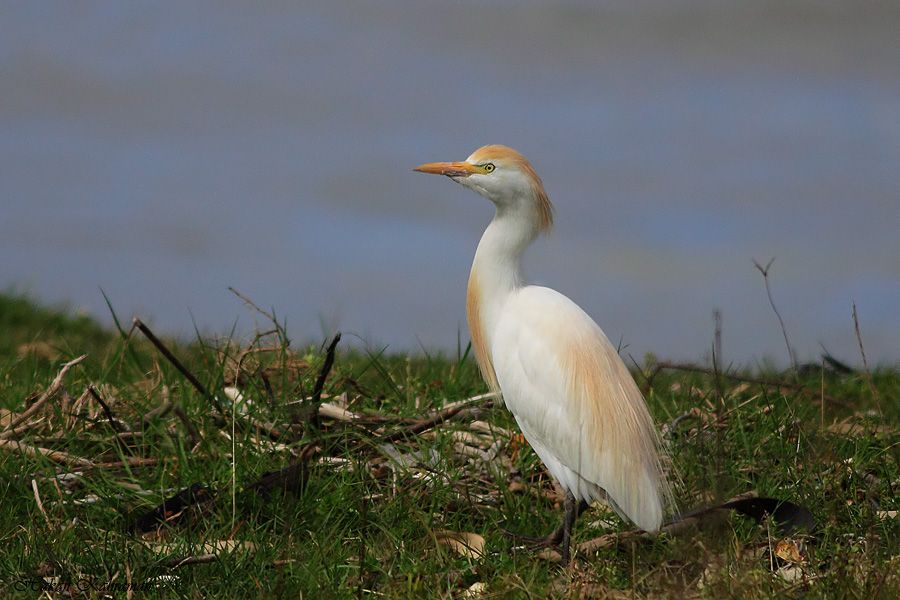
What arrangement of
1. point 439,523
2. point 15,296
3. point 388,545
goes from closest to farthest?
point 388,545 < point 439,523 < point 15,296

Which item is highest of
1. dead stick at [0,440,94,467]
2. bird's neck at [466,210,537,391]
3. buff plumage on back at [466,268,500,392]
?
bird's neck at [466,210,537,391]

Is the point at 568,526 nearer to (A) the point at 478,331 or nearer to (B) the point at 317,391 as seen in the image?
(A) the point at 478,331

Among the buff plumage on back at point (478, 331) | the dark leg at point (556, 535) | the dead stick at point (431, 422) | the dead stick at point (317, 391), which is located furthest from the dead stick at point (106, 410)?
the dark leg at point (556, 535)

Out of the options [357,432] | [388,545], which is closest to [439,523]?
[388,545]

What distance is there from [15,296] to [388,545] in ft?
31.0

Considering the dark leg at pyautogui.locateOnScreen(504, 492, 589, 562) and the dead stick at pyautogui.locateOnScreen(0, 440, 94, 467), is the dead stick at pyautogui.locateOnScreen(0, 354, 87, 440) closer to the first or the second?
the dead stick at pyautogui.locateOnScreen(0, 440, 94, 467)

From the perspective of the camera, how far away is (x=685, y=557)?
11.7 ft

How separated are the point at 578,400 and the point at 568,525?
56 cm

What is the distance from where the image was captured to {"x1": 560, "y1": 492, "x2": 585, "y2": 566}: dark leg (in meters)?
4.53

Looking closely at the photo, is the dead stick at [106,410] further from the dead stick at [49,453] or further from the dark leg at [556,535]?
the dark leg at [556,535]

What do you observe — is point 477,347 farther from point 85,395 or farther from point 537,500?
point 85,395

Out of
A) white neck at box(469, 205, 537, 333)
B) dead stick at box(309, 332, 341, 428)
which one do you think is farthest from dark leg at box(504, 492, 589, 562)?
dead stick at box(309, 332, 341, 428)

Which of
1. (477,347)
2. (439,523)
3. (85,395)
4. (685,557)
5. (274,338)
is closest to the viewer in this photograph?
(685,557)

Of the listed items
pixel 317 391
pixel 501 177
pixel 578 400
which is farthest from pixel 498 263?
pixel 317 391
